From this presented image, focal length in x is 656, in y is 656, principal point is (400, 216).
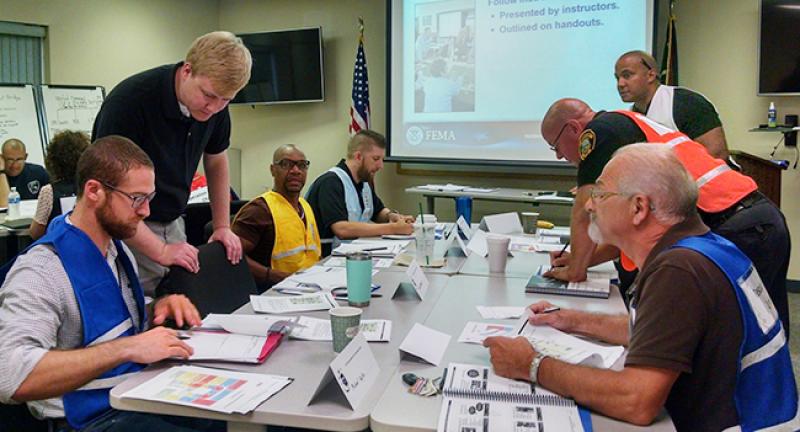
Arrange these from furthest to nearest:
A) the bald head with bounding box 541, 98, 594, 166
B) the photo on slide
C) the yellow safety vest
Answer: the photo on slide, the yellow safety vest, the bald head with bounding box 541, 98, 594, 166

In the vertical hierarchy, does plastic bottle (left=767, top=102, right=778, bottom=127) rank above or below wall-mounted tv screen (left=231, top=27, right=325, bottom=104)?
below

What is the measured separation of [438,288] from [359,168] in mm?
1645

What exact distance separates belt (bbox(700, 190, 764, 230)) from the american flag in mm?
4530

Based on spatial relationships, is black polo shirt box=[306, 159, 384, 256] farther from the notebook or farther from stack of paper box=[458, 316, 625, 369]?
stack of paper box=[458, 316, 625, 369]

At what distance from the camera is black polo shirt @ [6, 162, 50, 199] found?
5.21 meters

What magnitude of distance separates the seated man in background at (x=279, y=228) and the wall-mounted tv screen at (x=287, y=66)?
3.78 meters

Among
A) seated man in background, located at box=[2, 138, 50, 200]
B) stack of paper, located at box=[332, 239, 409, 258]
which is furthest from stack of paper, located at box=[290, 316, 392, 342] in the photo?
seated man in background, located at box=[2, 138, 50, 200]

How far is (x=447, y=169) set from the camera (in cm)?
639

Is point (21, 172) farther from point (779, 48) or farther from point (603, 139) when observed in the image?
point (779, 48)

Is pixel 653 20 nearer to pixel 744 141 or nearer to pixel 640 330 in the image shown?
pixel 744 141

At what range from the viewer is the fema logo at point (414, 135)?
6270mm

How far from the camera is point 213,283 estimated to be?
7.05ft

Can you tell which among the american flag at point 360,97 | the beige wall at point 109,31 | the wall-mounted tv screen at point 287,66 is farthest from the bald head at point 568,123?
the beige wall at point 109,31

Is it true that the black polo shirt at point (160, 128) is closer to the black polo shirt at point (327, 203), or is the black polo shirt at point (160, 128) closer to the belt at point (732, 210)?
the black polo shirt at point (327, 203)
